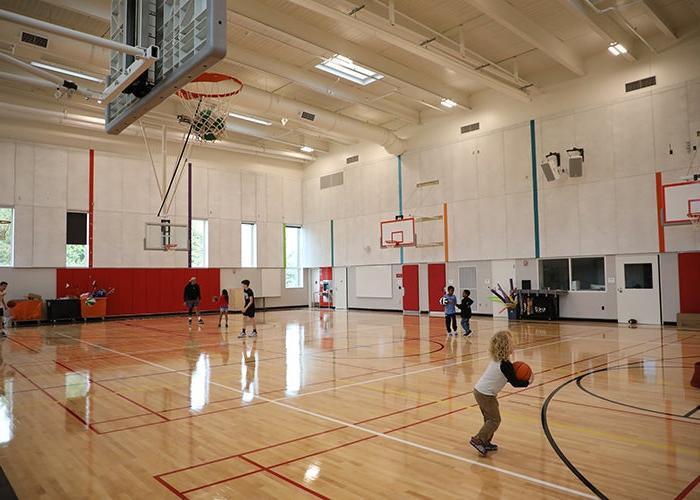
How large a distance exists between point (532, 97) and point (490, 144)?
244 centimetres

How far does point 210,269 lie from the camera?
27031 mm

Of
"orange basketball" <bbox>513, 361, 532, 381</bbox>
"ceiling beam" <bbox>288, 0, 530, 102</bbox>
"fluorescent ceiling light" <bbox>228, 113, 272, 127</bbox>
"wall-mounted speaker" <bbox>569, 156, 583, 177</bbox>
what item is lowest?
"orange basketball" <bbox>513, 361, 532, 381</bbox>

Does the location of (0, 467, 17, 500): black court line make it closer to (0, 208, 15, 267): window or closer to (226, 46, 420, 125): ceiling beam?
(226, 46, 420, 125): ceiling beam

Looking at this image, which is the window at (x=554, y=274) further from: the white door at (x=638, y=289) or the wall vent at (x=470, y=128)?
the wall vent at (x=470, y=128)

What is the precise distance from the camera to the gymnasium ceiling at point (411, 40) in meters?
14.2

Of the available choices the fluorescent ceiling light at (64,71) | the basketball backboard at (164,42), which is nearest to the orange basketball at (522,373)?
the basketball backboard at (164,42)

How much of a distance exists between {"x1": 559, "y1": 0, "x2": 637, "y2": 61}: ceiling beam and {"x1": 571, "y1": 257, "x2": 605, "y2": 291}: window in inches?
286

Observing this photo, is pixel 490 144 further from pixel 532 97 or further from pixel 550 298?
pixel 550 298

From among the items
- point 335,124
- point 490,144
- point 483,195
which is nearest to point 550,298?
point 483,195

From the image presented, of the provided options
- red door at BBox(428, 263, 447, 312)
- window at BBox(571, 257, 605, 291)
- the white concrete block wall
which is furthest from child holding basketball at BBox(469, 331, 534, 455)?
the white concrete block wall

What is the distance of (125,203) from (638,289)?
2216 centimetres

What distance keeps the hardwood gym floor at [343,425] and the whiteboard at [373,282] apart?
13.9 m

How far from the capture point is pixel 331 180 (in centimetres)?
2909

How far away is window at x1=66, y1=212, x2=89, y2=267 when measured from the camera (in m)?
22.9
